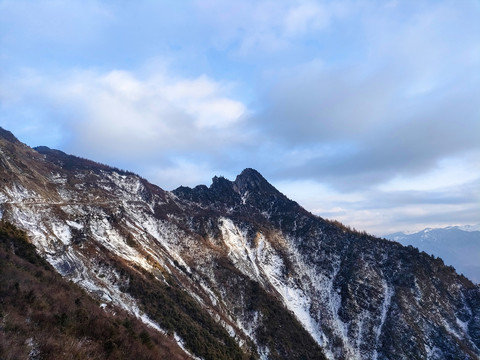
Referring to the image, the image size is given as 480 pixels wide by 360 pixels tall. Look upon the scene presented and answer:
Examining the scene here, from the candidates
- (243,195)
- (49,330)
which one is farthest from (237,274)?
(243,195)

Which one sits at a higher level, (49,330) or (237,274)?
(49,330)

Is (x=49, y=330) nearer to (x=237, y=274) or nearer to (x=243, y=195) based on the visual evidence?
(x=237, y=274)

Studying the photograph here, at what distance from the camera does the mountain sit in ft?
211

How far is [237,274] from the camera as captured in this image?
98.4 m

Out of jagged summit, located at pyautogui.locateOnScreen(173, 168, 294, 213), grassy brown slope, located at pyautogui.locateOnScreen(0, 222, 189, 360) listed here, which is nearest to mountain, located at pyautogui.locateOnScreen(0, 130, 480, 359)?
jagged summit, located at pyautogui.locateOnScreen(173, 168, 294, 213)

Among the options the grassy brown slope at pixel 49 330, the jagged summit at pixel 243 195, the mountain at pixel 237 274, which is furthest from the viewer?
the jagged summit at pixel 243 195

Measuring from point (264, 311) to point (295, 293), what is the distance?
2480 cm

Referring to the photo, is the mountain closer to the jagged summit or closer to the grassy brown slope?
the jagged summit

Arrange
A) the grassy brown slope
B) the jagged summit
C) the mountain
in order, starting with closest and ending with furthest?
the grassy brown slope < the mountain < the jagged summit

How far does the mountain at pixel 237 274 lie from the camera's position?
6425 cm

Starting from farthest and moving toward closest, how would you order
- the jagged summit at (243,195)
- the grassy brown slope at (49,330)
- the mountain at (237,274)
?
1. the jagged summit at (243,195)
2. the mountain at (237,274)
3. the grassy brown slope at (49,330)

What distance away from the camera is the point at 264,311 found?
86312 millimetres

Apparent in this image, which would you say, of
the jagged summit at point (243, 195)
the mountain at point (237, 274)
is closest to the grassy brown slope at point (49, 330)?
the mountain at point (237, 274)

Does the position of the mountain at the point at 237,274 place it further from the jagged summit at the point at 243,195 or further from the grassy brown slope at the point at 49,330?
the grassy brown slope at the point at 49,330
